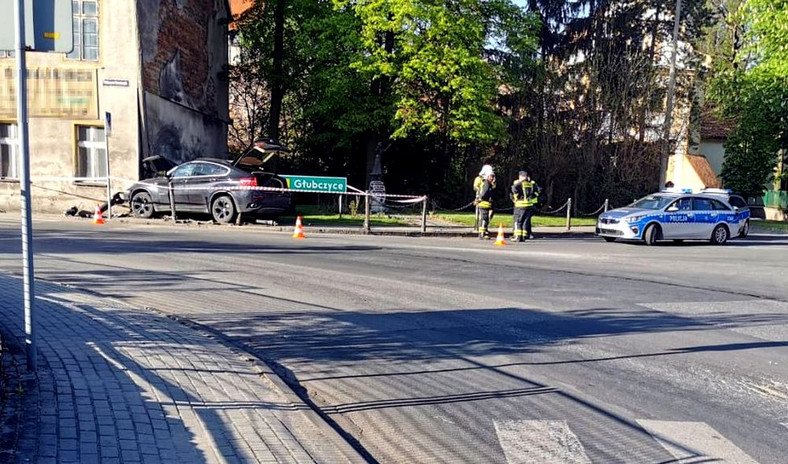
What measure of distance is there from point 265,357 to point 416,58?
20.7m

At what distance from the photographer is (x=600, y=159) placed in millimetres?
31438

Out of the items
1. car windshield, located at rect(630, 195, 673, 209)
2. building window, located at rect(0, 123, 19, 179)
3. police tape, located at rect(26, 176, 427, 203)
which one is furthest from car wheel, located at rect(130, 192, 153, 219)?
car windshield, located at rect(630, 195, 673, 209)

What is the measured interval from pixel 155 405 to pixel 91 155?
19.7m

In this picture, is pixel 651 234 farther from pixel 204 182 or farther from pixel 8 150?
pixel 8 150

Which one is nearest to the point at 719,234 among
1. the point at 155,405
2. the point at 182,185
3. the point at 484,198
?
the point at 484,198

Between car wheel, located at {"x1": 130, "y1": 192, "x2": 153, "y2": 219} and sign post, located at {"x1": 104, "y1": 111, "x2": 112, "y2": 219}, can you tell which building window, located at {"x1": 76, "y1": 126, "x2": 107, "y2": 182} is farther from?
car wheel, located at {"x1": 130, "y1": 192, "x2": 153, "y2": 219}

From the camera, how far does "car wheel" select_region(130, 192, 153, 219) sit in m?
19.3

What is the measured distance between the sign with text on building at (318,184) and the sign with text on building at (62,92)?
23.7 ft

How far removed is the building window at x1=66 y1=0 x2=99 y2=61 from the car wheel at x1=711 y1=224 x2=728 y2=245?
2024 cm

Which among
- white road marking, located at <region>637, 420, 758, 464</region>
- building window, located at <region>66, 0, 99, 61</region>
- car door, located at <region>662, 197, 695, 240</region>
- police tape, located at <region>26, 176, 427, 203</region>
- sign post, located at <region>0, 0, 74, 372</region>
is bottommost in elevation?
white road marking, located at <region>637, 420, 758, 464</region>

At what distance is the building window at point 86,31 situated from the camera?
69.4 ft

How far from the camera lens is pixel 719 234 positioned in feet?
65.9

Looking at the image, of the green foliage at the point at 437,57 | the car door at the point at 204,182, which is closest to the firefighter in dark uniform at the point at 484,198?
the car door at the point at 204,182

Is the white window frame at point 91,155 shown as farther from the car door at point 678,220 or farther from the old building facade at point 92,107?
the car door at point 678,220
